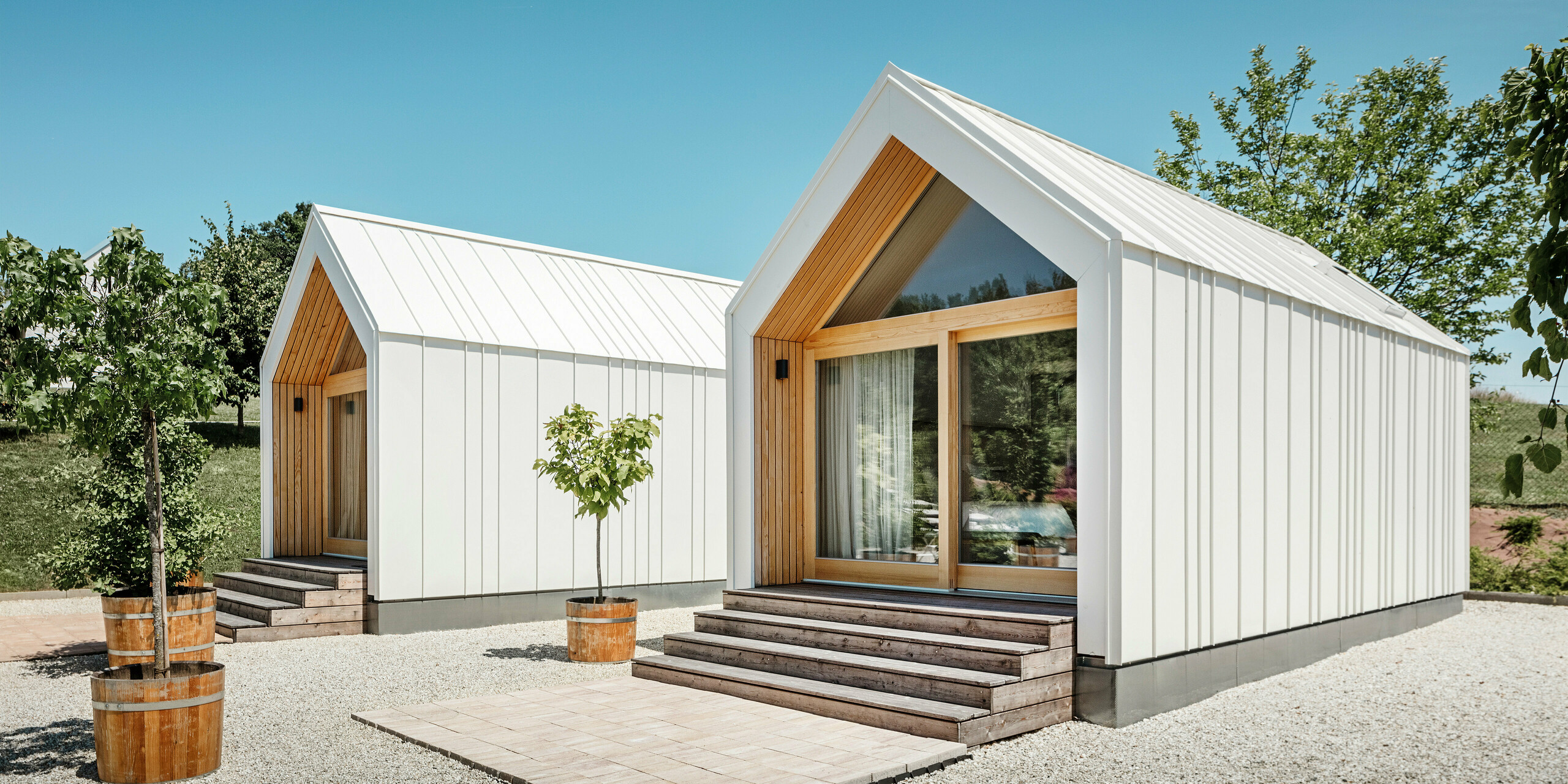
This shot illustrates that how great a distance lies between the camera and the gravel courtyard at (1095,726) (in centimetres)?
496

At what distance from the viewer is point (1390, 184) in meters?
17.7

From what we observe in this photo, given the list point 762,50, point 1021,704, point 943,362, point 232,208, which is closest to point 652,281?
point 762,50

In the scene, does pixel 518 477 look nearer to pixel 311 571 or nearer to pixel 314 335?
pixel 311 571

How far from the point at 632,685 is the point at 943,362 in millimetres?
3322

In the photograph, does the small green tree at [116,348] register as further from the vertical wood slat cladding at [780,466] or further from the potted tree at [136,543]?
the vertical wood slat cladding at [780,466]

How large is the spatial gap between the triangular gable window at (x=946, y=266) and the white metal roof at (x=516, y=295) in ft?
12.9

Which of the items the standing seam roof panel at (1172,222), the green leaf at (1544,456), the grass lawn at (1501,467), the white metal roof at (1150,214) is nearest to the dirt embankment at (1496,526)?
the grass lawn at (1501,467)

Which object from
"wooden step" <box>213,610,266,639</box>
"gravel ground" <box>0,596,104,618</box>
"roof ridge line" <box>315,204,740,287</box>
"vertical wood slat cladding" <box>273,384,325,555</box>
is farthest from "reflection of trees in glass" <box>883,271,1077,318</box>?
"gravel ground" <box>0,596,104,618</box>

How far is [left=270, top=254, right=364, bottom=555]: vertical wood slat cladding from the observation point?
38.3 feet

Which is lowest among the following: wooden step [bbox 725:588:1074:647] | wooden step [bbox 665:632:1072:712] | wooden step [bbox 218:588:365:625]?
wooden step [bbox 218:588:365:625]

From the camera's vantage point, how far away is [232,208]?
22.8 meters

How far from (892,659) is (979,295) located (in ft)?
9.19

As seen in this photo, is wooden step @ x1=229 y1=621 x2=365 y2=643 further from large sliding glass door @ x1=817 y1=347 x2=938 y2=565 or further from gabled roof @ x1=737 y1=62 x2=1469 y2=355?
gabled roof @ x1=737 y1=62 x2=1469 y2=355

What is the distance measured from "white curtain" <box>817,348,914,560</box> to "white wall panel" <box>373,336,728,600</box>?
11.2 feet
